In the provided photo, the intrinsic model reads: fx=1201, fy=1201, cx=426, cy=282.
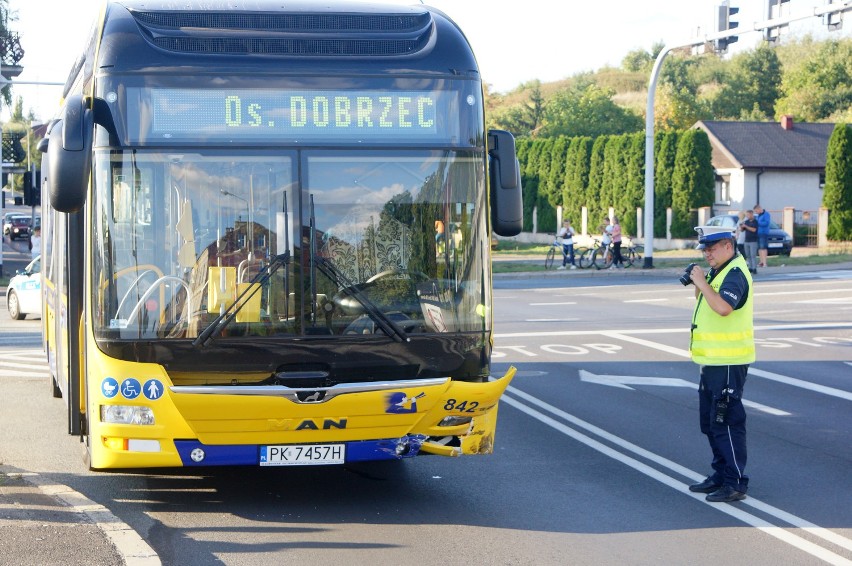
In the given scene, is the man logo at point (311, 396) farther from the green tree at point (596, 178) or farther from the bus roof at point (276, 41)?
the green tree at point (596, 178)

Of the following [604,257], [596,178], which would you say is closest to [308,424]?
[604,257]

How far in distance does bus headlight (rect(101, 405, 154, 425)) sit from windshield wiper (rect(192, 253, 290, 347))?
1.70 ft

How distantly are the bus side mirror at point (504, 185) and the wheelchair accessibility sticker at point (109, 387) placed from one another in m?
2.61

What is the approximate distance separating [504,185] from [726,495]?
8.40 feet

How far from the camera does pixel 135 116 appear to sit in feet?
24.3

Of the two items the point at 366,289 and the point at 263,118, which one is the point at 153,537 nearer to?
the point at 366,289

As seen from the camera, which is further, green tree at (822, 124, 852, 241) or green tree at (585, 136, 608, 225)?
green tree at (585, 136, 608, 225)

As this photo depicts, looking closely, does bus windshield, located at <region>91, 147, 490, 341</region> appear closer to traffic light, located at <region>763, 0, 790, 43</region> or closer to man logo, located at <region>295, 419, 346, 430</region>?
man logo, located at <region>295, 419, 346, 430</region>

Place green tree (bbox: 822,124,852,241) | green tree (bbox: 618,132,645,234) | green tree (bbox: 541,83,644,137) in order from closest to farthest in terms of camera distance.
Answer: green tree (bbox: 822,124,852,241)
green tree (bbox: 618,132,645,234)
green tree (bbox: 541,83,644,137)

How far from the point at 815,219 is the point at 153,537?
167ft

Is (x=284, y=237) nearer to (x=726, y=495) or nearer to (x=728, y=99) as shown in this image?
(x=726, y=495)

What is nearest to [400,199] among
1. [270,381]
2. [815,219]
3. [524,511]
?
[270,381]

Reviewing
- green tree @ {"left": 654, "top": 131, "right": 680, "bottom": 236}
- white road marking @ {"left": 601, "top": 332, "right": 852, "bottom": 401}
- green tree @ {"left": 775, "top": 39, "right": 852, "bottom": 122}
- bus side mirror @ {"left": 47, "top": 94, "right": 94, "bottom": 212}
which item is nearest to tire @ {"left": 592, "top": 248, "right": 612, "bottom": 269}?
green tree @ {"left": 654, "top": 131, "right": 680, "bottom": 236}

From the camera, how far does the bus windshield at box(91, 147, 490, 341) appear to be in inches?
289
